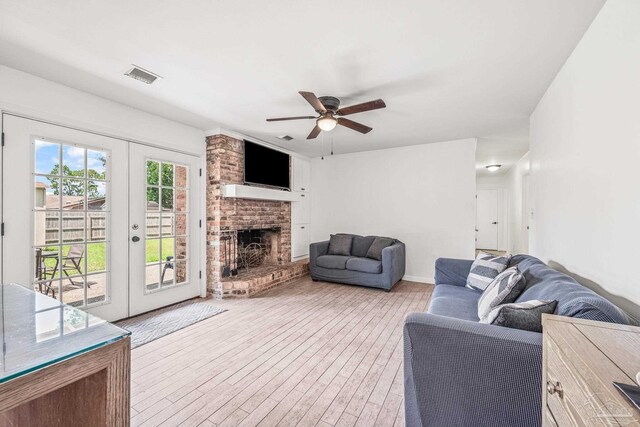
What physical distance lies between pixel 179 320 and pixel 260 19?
10.0 ft

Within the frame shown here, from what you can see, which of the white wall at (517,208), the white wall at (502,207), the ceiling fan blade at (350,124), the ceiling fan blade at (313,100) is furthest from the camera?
the white wall at (502,207)

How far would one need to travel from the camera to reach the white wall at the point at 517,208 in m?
6.01

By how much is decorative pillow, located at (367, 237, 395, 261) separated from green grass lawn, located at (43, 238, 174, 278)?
305cm

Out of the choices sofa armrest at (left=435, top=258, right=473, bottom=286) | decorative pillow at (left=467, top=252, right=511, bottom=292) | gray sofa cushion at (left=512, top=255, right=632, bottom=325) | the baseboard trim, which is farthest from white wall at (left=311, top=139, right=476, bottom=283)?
gray sofa cushion at (left=512, top=255, right=632, bottom=325)

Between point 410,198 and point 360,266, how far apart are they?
5.38 ft

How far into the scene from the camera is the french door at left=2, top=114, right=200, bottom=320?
249 cm

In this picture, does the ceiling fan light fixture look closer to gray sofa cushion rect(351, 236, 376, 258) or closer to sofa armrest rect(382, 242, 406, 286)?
sofa armrest rect(382, 242, 406, 286)

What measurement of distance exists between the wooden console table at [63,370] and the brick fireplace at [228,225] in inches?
122

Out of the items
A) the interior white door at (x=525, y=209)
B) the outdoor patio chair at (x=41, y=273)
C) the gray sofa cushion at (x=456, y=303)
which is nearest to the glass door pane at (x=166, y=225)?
the outdoor patio chair at (x=41, y=273)

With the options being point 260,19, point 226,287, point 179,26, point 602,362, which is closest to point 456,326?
point 602,362

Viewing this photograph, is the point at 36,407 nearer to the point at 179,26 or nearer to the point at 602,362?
the point at 602,362

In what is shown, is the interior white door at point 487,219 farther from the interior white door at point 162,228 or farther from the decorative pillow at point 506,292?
the interior white door at point 162,228

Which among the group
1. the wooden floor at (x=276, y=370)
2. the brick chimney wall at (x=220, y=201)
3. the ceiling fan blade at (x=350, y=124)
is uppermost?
the ceiling fan blade at (x=350, y=124)

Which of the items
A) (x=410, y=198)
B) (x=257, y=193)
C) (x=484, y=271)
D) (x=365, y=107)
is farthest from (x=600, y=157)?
(x=257, y=193)
